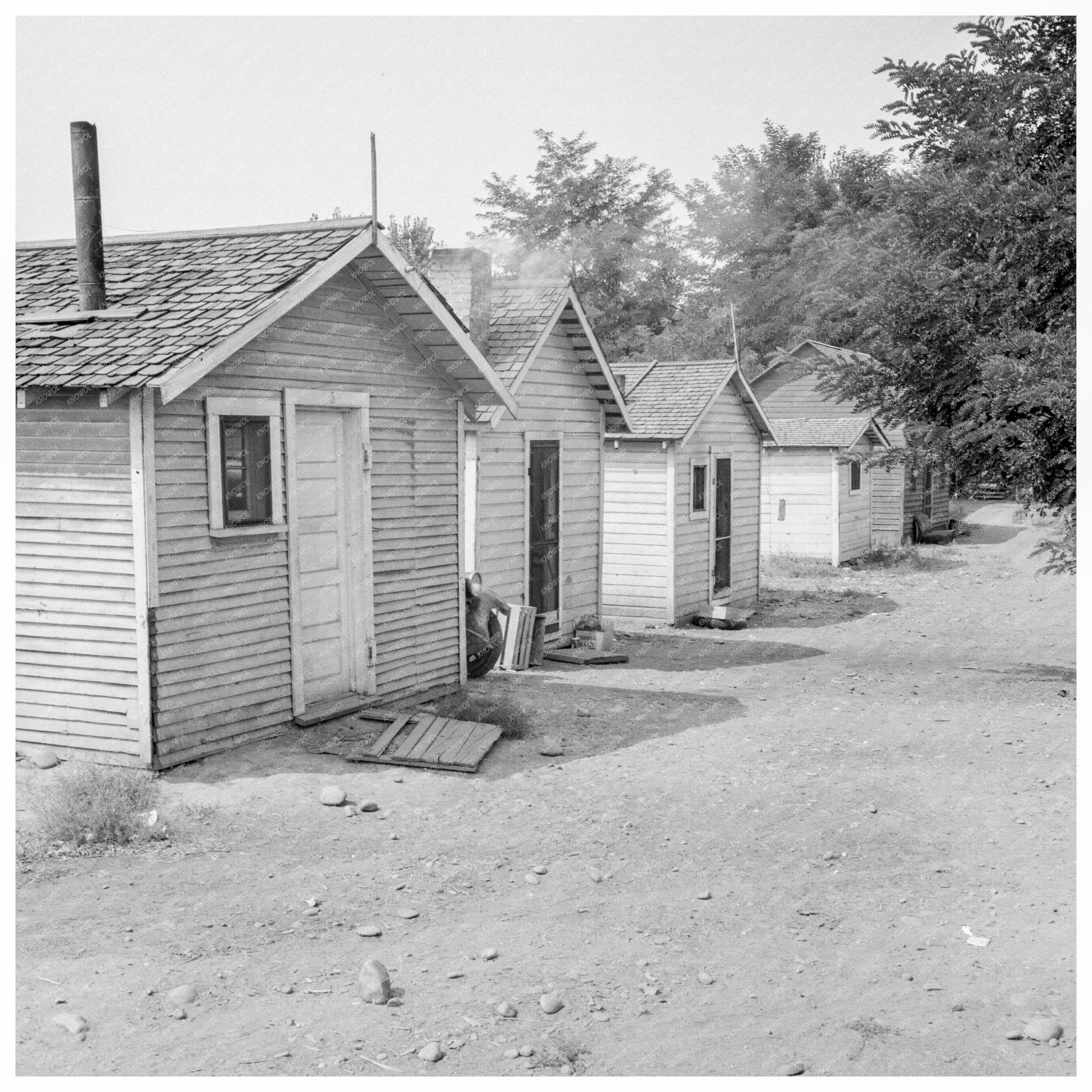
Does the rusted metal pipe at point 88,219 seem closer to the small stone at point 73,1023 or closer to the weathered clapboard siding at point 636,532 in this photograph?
the small stone at point 73,1023

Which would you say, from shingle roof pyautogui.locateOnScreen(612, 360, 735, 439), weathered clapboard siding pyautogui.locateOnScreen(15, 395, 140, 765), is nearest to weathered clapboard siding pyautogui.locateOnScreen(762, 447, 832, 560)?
shingle roof pyautogui.locateOnScreen(612, 360, 735, 439)

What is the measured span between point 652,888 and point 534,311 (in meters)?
9.28

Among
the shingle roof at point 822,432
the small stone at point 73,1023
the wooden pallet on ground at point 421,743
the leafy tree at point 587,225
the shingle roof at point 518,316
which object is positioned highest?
the leafy tree at point 587,225

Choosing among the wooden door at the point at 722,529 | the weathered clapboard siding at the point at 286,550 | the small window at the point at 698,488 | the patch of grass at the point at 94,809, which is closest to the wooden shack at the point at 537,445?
the weathered clapboard siding at the point at 286,550

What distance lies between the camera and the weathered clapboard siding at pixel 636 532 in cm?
1770

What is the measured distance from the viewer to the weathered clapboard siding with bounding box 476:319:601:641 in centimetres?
1409

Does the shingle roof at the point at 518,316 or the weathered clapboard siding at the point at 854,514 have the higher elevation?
the shingle roof at the point at 518,316

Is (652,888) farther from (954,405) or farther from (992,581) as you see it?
(992,581)

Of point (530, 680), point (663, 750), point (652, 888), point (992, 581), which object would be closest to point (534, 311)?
point (530, 680)

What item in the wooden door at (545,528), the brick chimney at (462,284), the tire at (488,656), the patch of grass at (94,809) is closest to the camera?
the patch of grass at (94,809)

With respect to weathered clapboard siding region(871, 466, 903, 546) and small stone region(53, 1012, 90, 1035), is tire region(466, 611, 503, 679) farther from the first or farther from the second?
weathered clapboard siding region(871, 466, 903, 546)

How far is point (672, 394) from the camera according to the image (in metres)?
18.6

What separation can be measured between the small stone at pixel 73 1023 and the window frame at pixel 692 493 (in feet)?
45.8

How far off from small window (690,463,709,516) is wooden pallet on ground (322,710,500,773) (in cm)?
868
